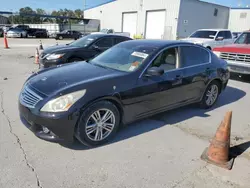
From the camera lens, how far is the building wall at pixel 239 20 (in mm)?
31031

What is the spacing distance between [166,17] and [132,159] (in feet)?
89.1

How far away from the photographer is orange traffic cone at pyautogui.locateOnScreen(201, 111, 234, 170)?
3.13m

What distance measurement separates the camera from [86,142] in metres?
3.37

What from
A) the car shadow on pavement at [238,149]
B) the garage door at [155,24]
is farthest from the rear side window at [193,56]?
the garage door at [155,24]

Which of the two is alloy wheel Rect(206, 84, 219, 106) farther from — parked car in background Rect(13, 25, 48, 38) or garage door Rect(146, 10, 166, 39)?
parked car in background Rect(13, 25, 48, 38)

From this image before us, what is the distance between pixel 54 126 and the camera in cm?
308

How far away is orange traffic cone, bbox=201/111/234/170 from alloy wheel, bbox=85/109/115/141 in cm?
151

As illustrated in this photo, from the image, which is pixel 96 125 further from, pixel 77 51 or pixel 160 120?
pixel 77 51

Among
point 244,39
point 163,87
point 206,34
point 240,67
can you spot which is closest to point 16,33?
point 206,34

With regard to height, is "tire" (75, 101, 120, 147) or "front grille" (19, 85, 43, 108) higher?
"front grille" (19, 85, 43, 108)

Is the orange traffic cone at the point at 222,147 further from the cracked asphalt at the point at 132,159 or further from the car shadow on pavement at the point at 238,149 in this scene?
the car shadow on pavement at the point at 238,149

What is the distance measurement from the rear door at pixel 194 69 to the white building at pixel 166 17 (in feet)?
76.4

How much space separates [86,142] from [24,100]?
3.69 feet

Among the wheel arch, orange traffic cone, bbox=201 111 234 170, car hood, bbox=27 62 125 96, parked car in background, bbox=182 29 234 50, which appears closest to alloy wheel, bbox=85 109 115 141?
the wheel arch
